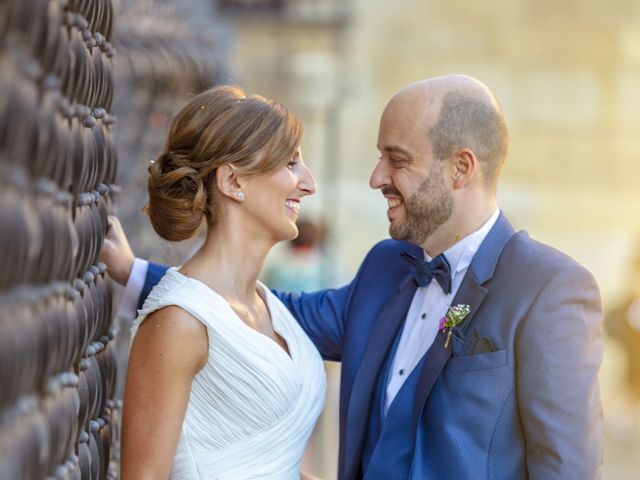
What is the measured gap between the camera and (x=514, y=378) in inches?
120

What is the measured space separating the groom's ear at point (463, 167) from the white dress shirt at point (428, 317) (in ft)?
0.43

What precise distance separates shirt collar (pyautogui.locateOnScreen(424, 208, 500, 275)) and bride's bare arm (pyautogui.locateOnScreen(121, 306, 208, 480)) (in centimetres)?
91

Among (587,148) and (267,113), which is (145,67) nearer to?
(267,113)

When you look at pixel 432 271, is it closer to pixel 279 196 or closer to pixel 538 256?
pixel 538 256

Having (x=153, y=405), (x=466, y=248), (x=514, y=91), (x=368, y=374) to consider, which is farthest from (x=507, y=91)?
(x=153, y=405)

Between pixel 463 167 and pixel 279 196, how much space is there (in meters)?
0.59

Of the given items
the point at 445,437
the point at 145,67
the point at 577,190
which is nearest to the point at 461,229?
the point at 445,437

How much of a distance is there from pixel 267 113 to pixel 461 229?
27.9 inches

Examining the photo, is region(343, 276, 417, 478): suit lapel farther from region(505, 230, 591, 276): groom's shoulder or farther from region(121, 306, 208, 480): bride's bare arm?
region(121, 306, 208, 480): bride's bare arm

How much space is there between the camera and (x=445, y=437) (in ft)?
10.2

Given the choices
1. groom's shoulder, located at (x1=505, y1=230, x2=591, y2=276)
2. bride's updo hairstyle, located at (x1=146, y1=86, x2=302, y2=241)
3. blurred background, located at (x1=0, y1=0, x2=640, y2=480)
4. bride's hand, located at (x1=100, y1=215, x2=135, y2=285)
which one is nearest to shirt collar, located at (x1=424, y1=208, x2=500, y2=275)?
groom's shoulder, located at (x1=505, y1=230, x2=591, y2=276)

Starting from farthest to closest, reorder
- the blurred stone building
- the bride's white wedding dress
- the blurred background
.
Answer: the blurred stone building
the blurred background
the bride's white wedding dress

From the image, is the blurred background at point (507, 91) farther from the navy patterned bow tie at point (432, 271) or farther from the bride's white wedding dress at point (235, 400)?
the bride's white wedding dress at point (235, 400)

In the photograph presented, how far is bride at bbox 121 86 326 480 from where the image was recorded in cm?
283
